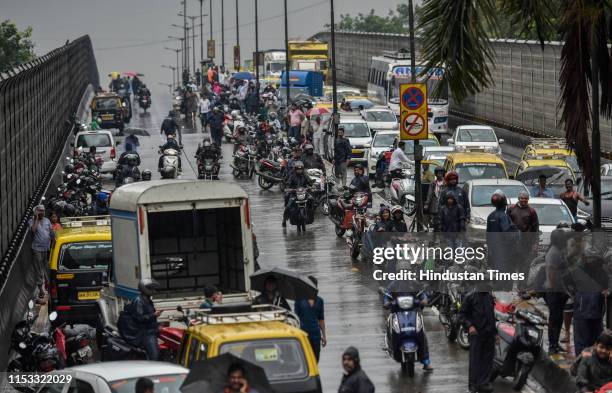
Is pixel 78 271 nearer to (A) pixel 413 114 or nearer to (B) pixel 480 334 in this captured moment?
(B) pixel 480 334

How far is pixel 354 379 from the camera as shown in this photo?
12.9 m

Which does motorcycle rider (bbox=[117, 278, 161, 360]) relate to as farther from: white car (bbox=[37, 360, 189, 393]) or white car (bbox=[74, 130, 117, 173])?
white car (bbox=[74, 130, 117, 173])

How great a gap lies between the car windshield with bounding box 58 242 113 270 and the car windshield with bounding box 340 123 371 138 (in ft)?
88.2

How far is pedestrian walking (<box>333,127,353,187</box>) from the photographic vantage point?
40656mm

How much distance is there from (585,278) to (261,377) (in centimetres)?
717

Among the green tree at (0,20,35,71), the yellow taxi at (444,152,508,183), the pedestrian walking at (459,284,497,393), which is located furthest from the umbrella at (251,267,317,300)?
the green tree at (0,20,35,71)

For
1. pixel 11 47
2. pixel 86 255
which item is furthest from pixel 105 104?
pixel 86 255

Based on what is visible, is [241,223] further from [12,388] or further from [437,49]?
[437,49]

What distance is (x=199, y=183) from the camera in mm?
19297

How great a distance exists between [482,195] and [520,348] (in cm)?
1291

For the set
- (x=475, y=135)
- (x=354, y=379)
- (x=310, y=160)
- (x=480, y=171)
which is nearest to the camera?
(x=354, y=379)

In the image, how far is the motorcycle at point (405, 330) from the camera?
18.2 m

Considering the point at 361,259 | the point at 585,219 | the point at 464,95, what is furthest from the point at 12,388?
the point at 585,219

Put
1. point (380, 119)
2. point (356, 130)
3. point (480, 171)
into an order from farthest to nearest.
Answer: point (380, 119), point (356, 130), point (480, 171)
